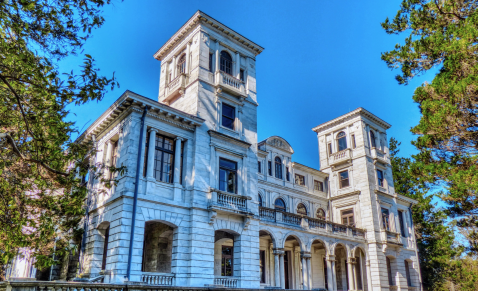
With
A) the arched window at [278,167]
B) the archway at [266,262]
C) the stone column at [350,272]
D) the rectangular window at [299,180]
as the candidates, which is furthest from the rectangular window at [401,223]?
the archway at [266,262]

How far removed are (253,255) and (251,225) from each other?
5.58ft

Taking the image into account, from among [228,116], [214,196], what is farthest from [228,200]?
[228,116]

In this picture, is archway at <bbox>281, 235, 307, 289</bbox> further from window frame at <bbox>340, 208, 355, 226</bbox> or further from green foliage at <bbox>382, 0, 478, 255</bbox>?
green foliage at <bbox>382, 0, 478, 255</bbox>

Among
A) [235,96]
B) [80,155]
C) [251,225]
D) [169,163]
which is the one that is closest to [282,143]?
[235,96]

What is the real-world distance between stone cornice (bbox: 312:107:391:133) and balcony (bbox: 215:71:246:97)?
15895 millimetres

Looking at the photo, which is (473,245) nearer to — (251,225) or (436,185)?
(436,185)

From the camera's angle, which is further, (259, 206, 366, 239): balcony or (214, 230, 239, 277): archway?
(259, 206, 366, 239): balcony

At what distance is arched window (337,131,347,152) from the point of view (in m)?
37.4

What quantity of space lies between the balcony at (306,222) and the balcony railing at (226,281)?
5386 millimetres

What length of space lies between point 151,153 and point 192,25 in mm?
9813

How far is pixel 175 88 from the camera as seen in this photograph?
2375 centimetres

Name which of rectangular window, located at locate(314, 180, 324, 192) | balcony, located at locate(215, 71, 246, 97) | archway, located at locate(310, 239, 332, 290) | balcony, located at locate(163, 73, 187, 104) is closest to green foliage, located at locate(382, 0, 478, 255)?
balcony, located at locate(215, 71, 246, 97)

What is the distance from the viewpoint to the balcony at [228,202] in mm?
20136

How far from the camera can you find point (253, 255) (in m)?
21.2
